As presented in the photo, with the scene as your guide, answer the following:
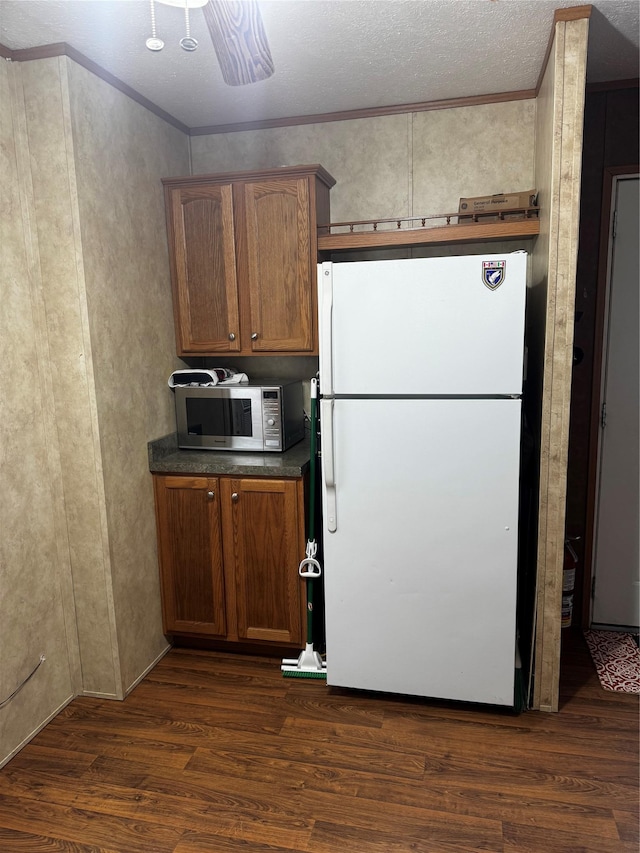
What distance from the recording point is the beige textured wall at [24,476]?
2205 mm

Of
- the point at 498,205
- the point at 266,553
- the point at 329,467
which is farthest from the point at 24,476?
the point at 498,205

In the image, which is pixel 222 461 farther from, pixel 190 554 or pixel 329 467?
pixel 329 467

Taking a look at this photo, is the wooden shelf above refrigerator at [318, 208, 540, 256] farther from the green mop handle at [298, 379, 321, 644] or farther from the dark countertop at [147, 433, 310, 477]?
the dark countertop at [147, 433, 310, 477]

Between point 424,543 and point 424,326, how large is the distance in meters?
0.83

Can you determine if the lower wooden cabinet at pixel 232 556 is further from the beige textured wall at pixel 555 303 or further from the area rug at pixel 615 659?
the area rug at pixel 615 659

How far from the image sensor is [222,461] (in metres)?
2.78

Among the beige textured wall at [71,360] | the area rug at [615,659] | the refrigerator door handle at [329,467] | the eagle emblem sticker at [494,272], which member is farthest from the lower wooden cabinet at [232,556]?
the area rug at [615,659]

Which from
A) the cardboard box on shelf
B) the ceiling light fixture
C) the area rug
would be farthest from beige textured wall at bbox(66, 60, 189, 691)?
the area rug

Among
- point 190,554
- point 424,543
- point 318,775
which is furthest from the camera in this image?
point 190,554

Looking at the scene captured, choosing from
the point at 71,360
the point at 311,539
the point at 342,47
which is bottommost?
the point at 311,539

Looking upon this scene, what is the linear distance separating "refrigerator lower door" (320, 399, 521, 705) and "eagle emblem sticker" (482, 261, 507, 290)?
1.40ft

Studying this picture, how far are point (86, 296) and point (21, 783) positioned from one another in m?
1.76

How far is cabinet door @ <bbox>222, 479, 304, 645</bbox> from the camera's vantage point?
2707 millimetres

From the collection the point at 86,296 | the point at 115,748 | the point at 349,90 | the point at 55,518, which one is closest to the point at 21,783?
the point at 115,748
